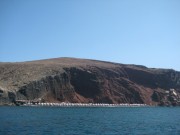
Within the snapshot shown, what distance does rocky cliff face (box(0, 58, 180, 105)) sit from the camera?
135 meters

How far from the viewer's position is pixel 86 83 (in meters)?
162

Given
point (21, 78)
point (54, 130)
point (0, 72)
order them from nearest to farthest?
1. point (54, 130)
2. point (21, 78)
3. point (0, 72)

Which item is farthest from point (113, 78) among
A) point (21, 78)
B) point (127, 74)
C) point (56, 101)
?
point (21, 78)

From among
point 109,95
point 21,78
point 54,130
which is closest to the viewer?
point 54,130

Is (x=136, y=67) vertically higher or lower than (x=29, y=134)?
higher

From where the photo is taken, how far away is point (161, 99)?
180 m

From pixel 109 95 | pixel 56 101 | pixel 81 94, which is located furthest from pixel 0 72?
pixel 109 95

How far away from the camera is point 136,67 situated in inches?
7667

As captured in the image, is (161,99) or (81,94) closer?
(81,94)

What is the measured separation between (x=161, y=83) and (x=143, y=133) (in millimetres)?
145385

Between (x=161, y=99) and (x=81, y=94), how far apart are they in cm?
4803

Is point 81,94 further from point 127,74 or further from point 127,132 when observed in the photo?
point 127,132

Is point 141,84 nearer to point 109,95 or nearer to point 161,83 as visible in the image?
point 161,83

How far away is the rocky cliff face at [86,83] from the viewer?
135000mm
